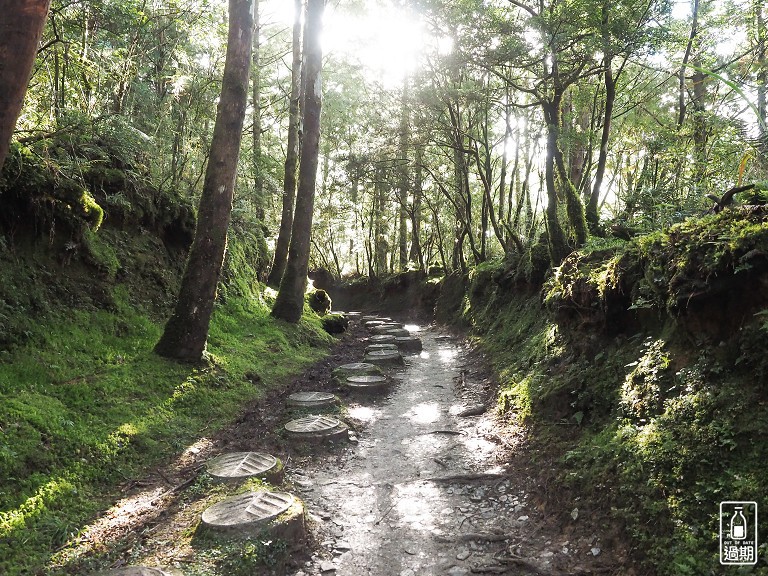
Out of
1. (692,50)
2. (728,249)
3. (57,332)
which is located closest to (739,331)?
(728,249)

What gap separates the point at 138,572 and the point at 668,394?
4.35 meters

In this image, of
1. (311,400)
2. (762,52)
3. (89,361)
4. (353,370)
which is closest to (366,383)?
(353,370)

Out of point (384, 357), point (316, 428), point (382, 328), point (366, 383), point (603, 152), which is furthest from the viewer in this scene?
point (382, 328)

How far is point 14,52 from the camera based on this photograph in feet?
9.12

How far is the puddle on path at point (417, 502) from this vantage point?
3727mm

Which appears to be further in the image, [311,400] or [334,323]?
[334,323]

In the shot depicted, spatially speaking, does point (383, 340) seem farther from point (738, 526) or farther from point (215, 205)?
point (738, 526)

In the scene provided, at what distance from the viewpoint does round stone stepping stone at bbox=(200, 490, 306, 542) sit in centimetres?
353

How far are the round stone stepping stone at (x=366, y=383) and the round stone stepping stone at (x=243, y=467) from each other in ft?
11.9

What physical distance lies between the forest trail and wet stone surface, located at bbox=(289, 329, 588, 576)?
10 millimetres

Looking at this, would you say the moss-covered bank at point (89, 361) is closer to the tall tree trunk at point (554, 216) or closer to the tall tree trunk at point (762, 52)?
the tall tree trunk at point (554, 216)

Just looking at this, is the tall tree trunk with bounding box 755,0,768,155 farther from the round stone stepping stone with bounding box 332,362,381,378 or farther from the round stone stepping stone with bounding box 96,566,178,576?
the round stone stepping stone with bounding box 96,566,178,576

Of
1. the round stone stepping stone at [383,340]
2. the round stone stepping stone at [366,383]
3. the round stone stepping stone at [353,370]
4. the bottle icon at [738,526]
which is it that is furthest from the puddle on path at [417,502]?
the round stone stepping stone at [383,340]

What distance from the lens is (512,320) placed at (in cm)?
1076
